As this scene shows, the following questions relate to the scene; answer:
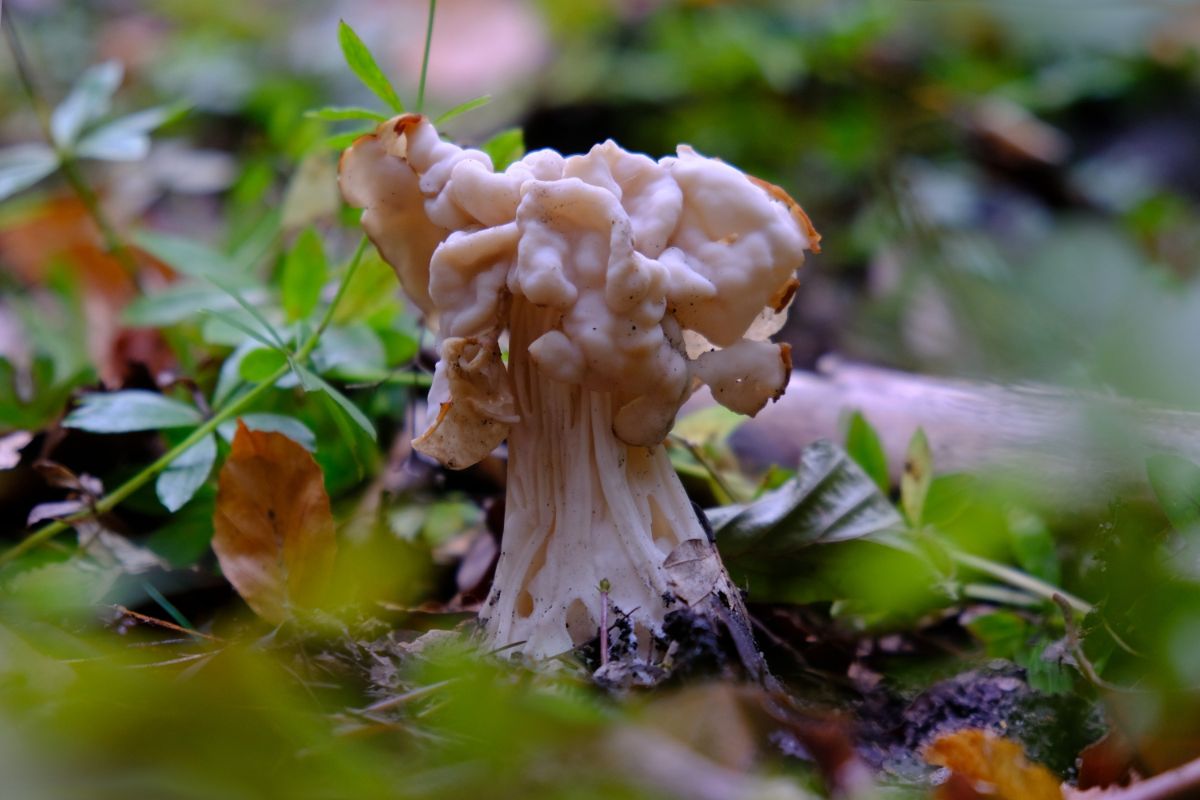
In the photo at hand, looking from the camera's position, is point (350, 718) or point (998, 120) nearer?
point (350, 718)

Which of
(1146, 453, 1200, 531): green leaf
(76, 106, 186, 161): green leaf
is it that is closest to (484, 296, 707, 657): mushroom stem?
(1146, 453, 1200, 531): green leaf

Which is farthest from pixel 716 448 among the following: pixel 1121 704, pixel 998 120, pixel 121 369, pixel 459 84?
pixel 998 120

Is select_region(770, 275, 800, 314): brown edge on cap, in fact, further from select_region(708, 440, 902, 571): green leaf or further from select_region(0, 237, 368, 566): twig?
select_region(0, 237, 368, 566): twig

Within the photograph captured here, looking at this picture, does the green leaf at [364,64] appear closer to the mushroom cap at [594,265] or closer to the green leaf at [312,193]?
the mushroom cap at [594,265]

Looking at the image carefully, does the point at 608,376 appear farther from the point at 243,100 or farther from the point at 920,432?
the point at 243,100

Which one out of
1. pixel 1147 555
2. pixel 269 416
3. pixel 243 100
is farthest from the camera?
pixel 243 100

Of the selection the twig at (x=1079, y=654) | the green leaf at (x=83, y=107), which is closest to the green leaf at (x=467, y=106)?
the twig at (x=1079, y=654)

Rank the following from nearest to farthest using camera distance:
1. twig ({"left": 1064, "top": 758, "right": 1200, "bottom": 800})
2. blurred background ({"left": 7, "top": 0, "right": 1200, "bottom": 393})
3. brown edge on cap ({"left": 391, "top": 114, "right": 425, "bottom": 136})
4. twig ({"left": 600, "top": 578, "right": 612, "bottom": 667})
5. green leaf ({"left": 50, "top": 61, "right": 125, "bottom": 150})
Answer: twig ({"left": 1064, "top": 758, "right": 1200, "bottom": 800}), twig ({"left": 600, "top": 578, "right": 612, "bottom": 667}), brown edge on cap ({"left": 391, "top": 114, "right": 425, "bottom": 136}), green leaf ({"left": 50, "top": 61, "right": 125, "bottom": 150}), blurred background ({"left": 7, "top": 0, "right": 1200, "bottom": 393})

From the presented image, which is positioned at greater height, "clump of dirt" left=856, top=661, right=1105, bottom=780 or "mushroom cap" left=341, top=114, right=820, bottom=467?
"mushroom cap" left=341, top=114, right=820, bottom=467
